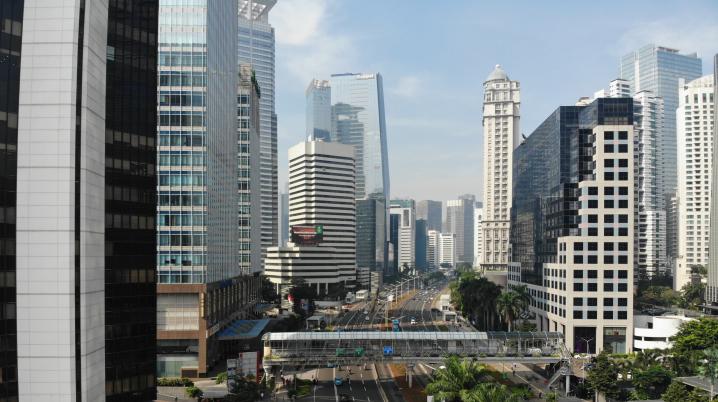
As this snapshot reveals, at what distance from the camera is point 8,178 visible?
47531 mm

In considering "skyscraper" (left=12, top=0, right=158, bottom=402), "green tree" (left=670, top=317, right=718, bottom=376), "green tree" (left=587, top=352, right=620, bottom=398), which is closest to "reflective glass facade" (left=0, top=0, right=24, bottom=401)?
"skyscraper" (left=12, top=0, right=158, bottom=402)

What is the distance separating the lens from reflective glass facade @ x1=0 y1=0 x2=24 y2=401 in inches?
1845

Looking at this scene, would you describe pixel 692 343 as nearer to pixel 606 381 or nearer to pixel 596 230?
pixel 606 381

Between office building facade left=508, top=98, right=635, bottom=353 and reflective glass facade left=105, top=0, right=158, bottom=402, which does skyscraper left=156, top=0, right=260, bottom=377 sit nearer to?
reflective glass facade left=105, top=0, right=158, bottom=402

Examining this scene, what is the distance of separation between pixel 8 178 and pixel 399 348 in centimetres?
5473

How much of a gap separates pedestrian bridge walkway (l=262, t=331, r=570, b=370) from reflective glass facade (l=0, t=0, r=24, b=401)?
38.7m

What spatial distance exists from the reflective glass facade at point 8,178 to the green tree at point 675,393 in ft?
225

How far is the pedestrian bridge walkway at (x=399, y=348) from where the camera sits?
81188 mm

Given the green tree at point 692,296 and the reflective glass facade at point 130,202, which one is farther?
the green tree at point 692,296

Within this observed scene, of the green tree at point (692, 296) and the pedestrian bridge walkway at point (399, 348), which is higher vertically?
the pedestrian bridge walkway at point (399, 348)

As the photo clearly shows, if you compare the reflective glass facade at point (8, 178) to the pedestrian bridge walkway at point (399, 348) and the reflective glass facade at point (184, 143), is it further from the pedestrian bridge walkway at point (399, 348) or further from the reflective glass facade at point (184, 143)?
the reflective glass facade at point (184, 143)

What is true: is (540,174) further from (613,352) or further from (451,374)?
(451,374)

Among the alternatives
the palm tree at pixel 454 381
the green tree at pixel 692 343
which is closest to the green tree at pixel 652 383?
the green tree at pixel 692 343

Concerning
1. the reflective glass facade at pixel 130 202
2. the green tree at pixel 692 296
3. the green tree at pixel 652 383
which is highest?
the reflective glass facade at pixel 130 202
